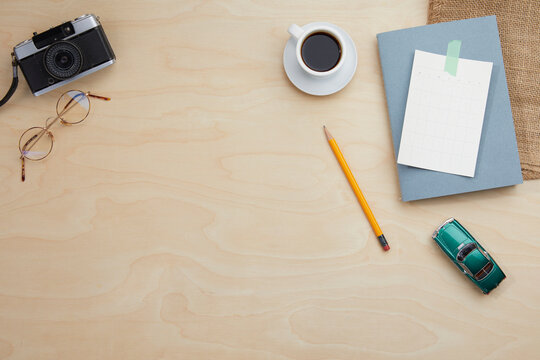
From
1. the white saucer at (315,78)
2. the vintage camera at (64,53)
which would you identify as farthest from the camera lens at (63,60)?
the white saucer at (315,78)

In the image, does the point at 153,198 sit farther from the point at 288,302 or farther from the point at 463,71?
the point at 463,71

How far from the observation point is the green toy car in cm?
79

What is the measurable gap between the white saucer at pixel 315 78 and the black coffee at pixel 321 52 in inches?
1.0

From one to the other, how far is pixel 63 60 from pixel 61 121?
0.40ft

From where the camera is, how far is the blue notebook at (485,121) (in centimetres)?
81

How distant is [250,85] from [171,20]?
0.21 m

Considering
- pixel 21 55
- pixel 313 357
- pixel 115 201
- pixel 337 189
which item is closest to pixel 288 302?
pixel 313 357

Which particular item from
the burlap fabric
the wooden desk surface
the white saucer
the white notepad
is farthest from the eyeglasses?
the burlap fabric

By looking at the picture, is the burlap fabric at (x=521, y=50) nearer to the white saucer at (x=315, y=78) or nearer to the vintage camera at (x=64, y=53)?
the white saucer at (x=315, y=78)

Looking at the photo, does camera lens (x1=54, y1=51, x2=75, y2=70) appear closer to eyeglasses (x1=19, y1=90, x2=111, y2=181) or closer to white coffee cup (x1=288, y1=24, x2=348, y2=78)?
eyeglasses (x1=19, y1=90, x2=111, y2=181)

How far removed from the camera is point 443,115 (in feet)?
2.66

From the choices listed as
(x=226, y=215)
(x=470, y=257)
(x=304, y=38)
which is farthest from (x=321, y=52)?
(x=470, y=257)

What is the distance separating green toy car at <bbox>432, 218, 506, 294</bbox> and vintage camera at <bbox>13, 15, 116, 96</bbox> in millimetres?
752

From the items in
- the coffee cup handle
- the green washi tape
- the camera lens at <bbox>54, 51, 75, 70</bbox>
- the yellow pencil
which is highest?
the camera lens at <bbox>54, 51, 75, 70</bbox>
